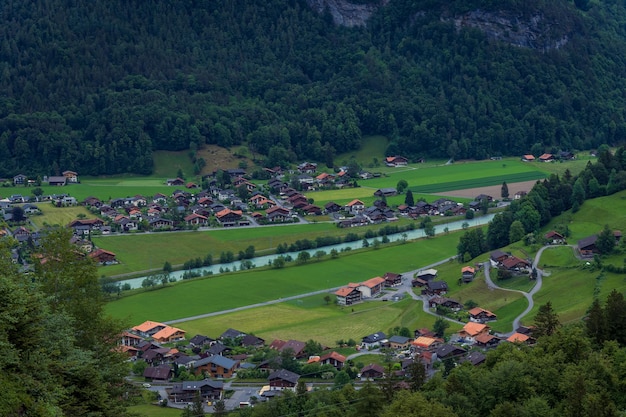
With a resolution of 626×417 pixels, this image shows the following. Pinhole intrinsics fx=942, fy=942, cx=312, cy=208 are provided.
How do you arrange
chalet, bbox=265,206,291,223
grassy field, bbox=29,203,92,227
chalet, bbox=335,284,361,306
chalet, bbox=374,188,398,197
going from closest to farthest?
chalet, bbox=335,284,361,306 → grassy field, bbox=29,203,92,227 → chalet, bbox=265,206,291,223 → chalet, bbox=374,188,398,197

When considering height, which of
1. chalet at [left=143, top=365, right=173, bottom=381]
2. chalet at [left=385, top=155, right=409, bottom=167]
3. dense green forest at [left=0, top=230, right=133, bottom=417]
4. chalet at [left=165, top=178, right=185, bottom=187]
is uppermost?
dense green forest at [left=0, top=230, right=133, bottom=417]

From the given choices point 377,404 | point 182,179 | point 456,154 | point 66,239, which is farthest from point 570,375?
point 456,154

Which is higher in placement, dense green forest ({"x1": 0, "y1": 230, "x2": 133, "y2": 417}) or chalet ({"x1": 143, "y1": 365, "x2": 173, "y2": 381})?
dense green forest ({"x1": 0, "y1": 230, "x2": 133, "y2": 417})

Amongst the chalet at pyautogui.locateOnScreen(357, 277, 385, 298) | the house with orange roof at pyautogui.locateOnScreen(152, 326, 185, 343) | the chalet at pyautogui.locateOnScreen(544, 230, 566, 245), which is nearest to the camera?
the house with orange roof at pyautogui.locateOnScreen(152, 326, 185, 343)

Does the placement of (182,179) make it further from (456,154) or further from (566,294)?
(566,294)

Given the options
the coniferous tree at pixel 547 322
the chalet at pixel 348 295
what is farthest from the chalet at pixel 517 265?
the coniferous tree at pixel 547 322

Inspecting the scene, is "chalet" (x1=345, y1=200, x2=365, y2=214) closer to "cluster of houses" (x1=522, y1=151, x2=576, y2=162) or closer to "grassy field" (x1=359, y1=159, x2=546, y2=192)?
"grassy field" (x1=359, y1=159, x2=546, y2=192)

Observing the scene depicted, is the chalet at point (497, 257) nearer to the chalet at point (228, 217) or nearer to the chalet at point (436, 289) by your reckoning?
the chalet at point (436, 289)

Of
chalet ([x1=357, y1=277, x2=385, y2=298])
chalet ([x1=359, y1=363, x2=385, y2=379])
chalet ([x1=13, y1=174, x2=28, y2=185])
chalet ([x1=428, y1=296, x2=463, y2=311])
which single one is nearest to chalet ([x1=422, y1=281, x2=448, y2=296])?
chalet ([x1=428, y1=296, x2=463, y2=311])
